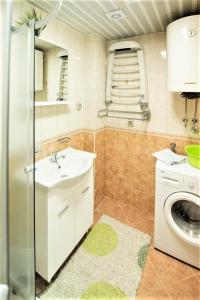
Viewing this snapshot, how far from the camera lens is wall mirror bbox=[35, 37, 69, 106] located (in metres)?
1.75

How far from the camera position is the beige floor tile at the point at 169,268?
1681 mm

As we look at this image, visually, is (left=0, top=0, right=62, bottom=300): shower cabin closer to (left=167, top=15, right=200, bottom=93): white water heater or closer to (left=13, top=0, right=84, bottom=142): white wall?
(left=13, top=0, right=84, bottom=142): white wall

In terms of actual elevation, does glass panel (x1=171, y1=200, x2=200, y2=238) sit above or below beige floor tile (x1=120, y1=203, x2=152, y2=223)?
above

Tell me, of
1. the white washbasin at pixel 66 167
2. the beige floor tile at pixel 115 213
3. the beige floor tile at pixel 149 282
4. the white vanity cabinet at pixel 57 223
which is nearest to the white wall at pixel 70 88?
the white washbasin at pixel 66 167

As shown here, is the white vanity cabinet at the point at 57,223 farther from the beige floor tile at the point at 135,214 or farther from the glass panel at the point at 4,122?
the beige floor tile at the point at 135,214

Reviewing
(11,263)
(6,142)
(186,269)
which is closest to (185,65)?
(6,142)

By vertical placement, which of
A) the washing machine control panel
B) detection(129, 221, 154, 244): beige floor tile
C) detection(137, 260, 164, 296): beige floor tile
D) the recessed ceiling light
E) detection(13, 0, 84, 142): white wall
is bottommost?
detection(137, 260, 164, 296): beige floor tile

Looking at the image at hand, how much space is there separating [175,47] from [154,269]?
1.87 metres

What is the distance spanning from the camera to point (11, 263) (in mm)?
1232

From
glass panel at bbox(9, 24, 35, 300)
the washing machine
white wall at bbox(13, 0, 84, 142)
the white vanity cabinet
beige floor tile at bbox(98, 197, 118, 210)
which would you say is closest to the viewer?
glass panel at bbox(9, 24, 35, 300)

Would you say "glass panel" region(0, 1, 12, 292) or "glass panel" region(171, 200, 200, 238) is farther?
"glass panel" region(171, 200, 200, 238)

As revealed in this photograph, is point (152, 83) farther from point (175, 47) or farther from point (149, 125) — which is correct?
point (175, 47)

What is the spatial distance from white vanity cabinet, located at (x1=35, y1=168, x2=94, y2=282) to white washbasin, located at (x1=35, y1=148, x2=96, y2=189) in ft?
0.36

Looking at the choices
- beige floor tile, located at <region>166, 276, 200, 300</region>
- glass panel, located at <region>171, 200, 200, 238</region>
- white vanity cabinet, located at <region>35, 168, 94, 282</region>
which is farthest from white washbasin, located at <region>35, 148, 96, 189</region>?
beige floor tile, located at <region>166, 276, 200, 300</region>
